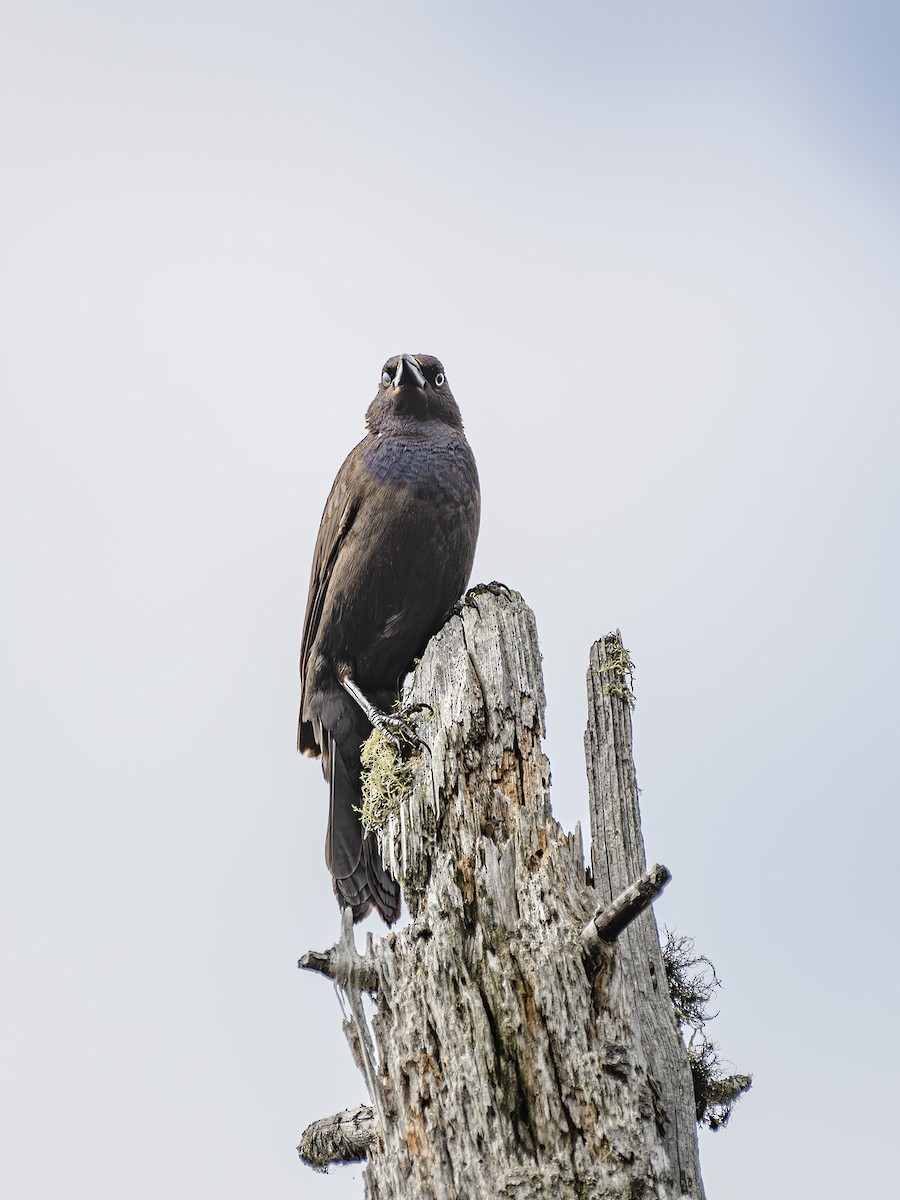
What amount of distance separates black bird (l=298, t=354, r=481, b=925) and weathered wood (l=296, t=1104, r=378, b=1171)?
131 cm

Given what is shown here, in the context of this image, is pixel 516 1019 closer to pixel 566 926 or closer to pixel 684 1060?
pixel 566 926

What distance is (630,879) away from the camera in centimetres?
366

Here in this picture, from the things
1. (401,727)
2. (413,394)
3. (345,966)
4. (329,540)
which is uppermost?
(413,394)

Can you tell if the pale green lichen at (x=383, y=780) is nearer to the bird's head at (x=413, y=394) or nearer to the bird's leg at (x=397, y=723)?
the bird's leg at (x=397, y=723)

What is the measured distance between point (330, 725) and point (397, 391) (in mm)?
1651

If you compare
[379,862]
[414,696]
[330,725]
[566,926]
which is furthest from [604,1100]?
[330,725]

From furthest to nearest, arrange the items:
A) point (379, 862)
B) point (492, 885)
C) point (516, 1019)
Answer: point (379, 862), point (492, 885), point (516, 1019)

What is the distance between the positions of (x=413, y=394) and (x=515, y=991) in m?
3.24

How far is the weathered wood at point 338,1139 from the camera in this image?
373cm

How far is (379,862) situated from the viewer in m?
5.11

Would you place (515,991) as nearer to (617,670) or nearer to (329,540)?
(617,670)

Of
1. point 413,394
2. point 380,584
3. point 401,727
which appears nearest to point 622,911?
point 401,727

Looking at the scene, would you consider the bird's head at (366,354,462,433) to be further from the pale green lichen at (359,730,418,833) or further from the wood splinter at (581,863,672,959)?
the wood splinter at (581,863,672,959)

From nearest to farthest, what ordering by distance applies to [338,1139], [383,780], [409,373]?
[338,1139]
[383,780]
[409,373]
